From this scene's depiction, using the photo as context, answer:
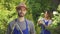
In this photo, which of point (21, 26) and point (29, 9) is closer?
point (21, 26)

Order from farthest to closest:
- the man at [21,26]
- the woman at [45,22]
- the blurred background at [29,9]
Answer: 1. the blurred background at [29,9]
2. the woman at [45,22]
3. the man at [21,26]

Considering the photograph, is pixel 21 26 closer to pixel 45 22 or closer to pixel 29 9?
pixel 45 22

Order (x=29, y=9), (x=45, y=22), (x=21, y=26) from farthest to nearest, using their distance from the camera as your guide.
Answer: (x=29, y=9)
(x=45, y=22)
(x=21, y=26)

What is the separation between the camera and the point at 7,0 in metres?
5.29

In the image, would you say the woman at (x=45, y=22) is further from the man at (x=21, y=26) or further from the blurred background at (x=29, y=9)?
the man at (x=21, y=26)

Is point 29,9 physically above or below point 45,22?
above

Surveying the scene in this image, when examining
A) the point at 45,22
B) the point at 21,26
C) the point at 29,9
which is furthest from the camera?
the point at 29,9

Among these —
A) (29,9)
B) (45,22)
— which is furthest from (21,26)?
(29,9)

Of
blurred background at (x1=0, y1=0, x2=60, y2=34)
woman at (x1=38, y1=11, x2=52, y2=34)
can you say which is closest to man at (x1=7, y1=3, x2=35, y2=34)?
woman at (x1=38, y1=11, x2=52, y2=34)

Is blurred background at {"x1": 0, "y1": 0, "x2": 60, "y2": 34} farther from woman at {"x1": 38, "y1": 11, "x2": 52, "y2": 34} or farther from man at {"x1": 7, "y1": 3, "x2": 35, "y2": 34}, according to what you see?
man at {"x1": 7, "y1": 3, "x2": 35, "y2": 34}

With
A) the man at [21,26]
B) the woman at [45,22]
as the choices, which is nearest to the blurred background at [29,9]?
the woman at [45,22]

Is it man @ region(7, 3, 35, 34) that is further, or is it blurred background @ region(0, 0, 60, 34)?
blurred background @ region(0, 0, 60, 34)

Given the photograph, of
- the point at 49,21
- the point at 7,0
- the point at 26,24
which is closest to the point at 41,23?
the point at 49,21

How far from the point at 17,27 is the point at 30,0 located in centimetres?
168
